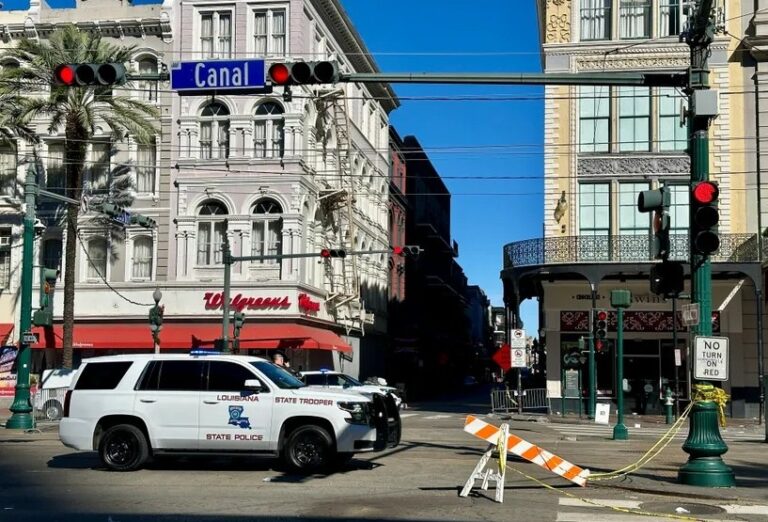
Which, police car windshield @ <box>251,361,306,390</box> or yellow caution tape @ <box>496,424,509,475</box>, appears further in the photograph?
police car windshield @ <box>251,361,306,390</box>

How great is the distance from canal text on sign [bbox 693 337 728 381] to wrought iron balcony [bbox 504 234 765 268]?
2105cm

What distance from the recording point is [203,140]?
41.5 m

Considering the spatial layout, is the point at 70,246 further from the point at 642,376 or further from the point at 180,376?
the point at 180,376

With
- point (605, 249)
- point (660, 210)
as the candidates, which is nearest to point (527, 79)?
point (660, 210)

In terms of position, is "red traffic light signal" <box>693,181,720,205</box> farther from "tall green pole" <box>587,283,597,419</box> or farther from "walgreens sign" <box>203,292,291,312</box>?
"walgreens sign" <box>203,292,291,312</box>

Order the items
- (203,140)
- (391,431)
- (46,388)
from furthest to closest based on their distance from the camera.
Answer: (203,140) < (46,388) < (391,431)

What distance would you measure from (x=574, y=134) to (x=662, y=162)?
3422 millimetres

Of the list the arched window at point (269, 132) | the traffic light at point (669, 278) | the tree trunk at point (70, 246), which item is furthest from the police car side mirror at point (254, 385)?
the arched window at point (269, 132)

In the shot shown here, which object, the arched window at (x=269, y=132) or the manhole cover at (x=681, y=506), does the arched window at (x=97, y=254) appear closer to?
the arched window at (x=269, y=132)

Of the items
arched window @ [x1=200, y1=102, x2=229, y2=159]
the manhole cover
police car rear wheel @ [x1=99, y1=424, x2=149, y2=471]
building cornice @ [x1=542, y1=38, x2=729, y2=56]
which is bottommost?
the manhole cover

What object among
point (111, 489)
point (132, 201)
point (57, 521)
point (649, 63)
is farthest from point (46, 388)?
point (649, 63)

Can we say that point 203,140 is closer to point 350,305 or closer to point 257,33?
point 257,33

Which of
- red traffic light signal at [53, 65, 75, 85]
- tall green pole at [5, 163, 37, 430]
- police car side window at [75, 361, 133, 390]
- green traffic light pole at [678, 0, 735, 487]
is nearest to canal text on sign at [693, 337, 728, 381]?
green traffic light pole at [678, 0, 735, 487]

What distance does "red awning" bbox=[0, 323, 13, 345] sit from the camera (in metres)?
41.4
